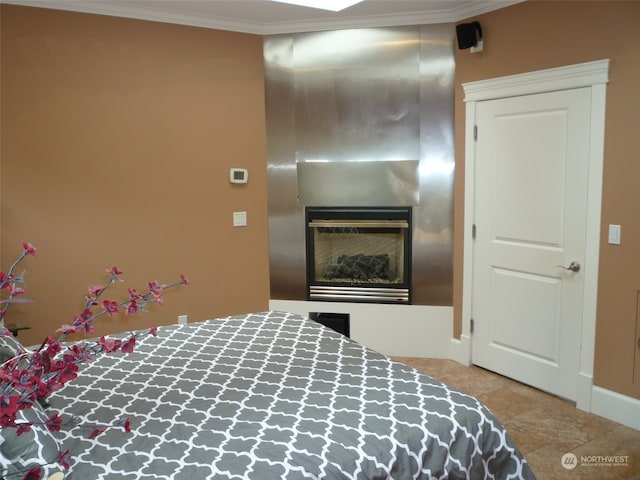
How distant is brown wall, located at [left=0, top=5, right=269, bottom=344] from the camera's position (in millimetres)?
3559

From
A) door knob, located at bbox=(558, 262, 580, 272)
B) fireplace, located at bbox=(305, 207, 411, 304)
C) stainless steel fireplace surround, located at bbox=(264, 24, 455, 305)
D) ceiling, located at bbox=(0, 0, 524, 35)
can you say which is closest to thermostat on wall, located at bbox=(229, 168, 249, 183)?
stainless steel fireplace surround, located at bbox=(264, 24, 455, 305)

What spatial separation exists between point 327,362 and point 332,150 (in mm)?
2377

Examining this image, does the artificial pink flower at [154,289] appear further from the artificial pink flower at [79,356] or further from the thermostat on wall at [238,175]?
the thermostat on wall at [238,175]

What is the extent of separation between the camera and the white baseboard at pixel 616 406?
3.04 metres

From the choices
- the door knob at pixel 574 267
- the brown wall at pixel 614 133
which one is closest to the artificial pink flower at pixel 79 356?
the brown wall at pixel 614 133

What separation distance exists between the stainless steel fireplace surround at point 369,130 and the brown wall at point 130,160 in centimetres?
22

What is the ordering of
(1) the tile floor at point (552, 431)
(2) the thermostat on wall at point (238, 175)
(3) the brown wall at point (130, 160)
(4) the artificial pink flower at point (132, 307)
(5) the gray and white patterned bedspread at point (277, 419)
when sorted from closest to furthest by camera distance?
1. (4) the artificial pink flower at point (132, 307)
2. (5) the gray and white patterned bedspread at point (277, 419)
3. (1) the tile floor at point (552, 431)
4. (3) the brown wall at point (130, 160)
5. (2) the thermostat on wall at point (238, 175)

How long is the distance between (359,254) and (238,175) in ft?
3.97

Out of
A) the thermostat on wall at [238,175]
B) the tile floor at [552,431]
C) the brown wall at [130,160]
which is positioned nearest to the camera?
the tile floor at [552,431]

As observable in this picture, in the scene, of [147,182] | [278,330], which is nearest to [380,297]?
[278,330]

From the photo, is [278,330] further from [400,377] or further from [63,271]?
[63,271]

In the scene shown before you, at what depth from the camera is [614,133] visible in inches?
119

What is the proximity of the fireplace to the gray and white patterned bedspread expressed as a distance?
A: 1957mm

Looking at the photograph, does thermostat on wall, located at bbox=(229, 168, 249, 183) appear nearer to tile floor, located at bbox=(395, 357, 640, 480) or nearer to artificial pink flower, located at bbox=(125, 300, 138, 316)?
tile floor, located at bbox=(395, 357, 640, 480)
